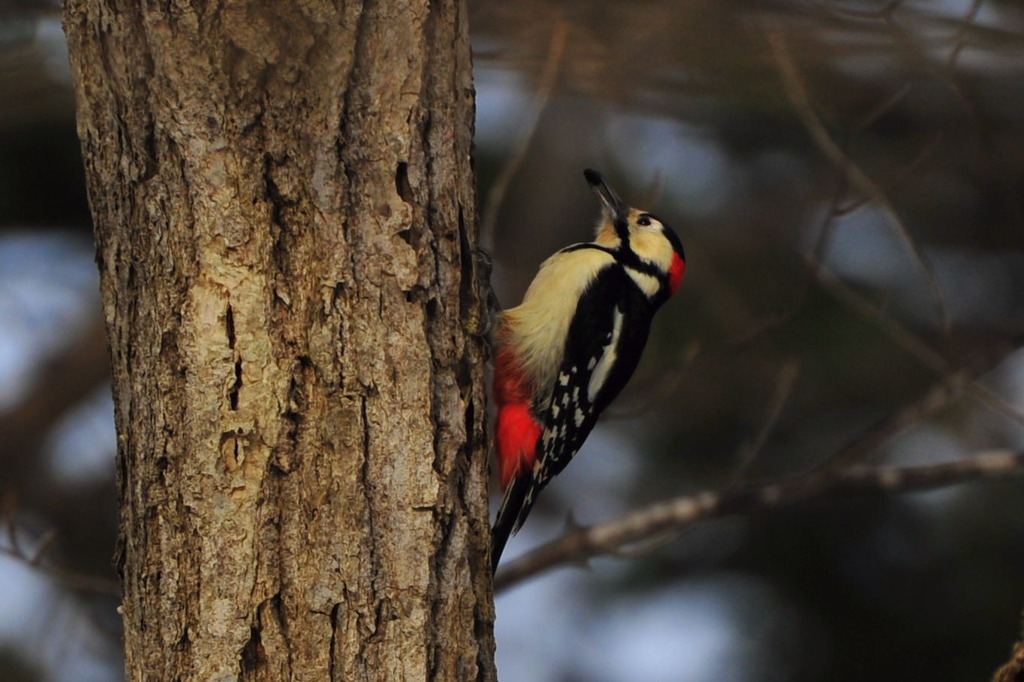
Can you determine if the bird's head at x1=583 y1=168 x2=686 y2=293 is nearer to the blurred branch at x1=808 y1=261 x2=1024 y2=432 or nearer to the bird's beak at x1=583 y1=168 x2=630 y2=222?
the bird's beak at x1=583 y1=168 x2=630 y2=222

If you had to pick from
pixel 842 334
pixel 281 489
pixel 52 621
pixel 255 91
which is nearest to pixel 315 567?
pixel 281 489

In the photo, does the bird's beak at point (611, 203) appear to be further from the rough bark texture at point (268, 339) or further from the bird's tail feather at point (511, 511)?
the rough bark texture at point (268, 339)

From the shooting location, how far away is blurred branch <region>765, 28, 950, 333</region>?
4004 mm

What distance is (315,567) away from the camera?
2232 mm

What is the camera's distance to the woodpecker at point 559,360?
349 cm

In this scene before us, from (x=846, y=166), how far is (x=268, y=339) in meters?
2.56

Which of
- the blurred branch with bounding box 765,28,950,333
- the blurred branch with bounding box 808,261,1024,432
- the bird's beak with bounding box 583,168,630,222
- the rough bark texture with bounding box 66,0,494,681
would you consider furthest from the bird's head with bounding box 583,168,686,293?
the rough bark texture with bounding box 66,0,494,681

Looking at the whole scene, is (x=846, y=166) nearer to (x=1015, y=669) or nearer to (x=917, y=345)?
(x=917, y=345)

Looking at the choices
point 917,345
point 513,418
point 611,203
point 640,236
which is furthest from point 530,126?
point 917,345

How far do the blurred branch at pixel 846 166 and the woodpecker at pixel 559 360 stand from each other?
0.88 metres

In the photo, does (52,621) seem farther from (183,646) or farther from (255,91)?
(255,91)

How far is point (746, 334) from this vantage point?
507 centimetres

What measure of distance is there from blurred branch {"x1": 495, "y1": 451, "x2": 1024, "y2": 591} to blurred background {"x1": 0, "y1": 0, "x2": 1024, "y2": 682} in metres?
0.16

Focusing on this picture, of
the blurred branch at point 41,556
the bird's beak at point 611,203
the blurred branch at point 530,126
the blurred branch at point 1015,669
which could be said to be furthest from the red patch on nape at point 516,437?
the blurred branch at point 1015,669
